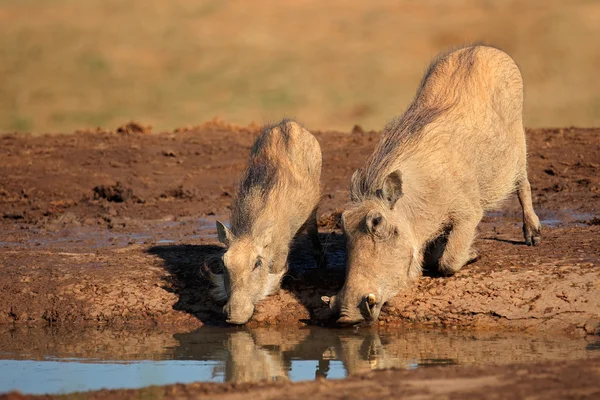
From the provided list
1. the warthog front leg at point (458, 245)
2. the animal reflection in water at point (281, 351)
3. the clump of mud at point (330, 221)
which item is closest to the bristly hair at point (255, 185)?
the animal reflection in water at point (281, 351)

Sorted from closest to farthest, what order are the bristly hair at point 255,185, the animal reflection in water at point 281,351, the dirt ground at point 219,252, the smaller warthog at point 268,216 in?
the dirt ground at point 219,252 < the animal reflection in water at point 281,351 < the smaller warthog at point 268,216 < the bristly hair at point 255,185

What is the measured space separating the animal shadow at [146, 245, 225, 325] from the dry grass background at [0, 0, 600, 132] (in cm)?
1158

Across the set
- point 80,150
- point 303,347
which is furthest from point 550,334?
point 80,150

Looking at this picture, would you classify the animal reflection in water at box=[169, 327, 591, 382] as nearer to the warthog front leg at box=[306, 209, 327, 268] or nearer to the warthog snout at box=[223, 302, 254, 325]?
the warthog snout at box=[223, 302, 254, 325]

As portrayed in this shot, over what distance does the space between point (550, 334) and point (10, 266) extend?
401 cm

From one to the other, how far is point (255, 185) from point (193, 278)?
81 centimetres

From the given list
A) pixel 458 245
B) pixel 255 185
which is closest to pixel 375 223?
pixel 458 245

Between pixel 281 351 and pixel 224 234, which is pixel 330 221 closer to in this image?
pixel 224 234

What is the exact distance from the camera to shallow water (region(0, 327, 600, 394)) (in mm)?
5652

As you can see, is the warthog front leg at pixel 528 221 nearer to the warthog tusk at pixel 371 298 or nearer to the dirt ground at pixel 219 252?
the dirt ground at pixel 219 252

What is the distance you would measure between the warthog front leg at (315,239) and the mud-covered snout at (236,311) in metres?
1.25

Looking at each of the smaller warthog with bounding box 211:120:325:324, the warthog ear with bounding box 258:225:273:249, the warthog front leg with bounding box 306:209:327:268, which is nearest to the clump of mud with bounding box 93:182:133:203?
the smaller warthog with bounding box 211:120:325:324

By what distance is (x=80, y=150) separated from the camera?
12.9 metres

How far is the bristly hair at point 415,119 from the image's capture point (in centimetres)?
671
